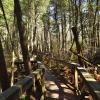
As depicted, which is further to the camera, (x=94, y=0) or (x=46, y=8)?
(x=46, y=8)

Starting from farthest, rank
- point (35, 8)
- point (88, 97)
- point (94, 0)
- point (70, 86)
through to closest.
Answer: point (35, 8) < point (94, 0) < point (70, 86) < point (88, 97)

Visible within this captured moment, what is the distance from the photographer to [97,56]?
22.5 meters

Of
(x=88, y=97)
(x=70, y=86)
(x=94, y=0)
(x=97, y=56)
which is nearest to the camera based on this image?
(x=88, y=97)

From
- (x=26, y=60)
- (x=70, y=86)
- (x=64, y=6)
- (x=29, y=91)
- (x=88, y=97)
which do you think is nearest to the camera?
(x=29, y=91)

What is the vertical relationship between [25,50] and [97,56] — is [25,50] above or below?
above

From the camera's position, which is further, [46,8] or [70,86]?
[46,8]

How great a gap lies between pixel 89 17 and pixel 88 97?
32773mm

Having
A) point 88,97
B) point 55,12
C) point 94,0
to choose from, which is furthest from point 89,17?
point 88,97

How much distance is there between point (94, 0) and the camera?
38344 millimetres

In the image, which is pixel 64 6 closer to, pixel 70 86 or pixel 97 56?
pixel 97 56

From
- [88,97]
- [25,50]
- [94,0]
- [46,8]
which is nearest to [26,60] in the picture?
[25,50]

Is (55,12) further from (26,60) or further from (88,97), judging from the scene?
(88,97)

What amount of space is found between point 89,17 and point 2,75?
3178 centimetres

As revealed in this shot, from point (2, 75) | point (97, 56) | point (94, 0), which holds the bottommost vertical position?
point (97, 56)
